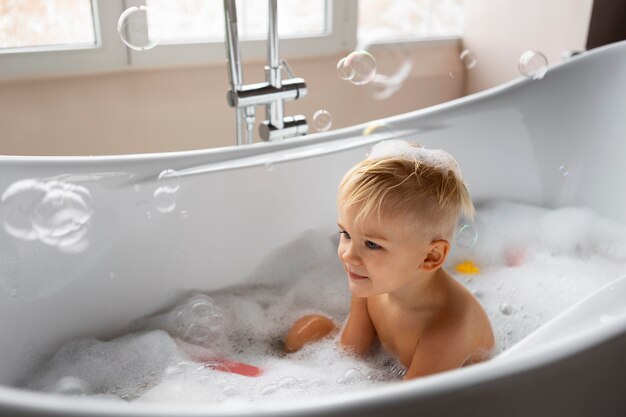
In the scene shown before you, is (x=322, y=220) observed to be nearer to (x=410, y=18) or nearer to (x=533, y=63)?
(x=533, y=63)

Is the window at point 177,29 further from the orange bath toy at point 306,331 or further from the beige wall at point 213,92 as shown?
the orange bath toy at point 306,331

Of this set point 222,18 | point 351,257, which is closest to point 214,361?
point 351,257

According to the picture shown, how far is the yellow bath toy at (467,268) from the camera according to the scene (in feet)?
5.19

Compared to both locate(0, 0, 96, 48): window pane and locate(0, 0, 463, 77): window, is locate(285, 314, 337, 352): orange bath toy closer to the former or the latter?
locate(0, 0, 463, 77): window

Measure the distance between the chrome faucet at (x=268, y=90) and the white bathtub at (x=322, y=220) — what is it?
0.06m

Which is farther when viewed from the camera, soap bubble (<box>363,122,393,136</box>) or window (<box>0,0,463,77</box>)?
window (<box>0,0,463,77</box>)

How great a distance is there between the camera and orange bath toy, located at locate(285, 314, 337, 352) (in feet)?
4.23

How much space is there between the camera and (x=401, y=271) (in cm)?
109

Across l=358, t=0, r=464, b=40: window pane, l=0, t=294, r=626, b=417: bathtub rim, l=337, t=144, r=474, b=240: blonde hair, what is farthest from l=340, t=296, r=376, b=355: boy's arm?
l=358, t=0, r=464, b=40: window pane

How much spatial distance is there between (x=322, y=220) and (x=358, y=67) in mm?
356

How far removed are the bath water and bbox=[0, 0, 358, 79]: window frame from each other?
0.73m

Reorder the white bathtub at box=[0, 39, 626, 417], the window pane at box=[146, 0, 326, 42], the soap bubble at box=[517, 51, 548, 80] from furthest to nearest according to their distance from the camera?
the window pane at box=[146, 0, 326, 42], the soap bubble at box=[517, 51, 548, 80], the white bathtub at box=[0, 39, 626, 417]

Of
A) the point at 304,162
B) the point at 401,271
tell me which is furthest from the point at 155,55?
the point at 401,271

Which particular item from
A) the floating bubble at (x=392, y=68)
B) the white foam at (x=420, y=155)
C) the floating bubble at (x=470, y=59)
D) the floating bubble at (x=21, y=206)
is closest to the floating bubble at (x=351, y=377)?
the white foam at (x=420, y=155)
